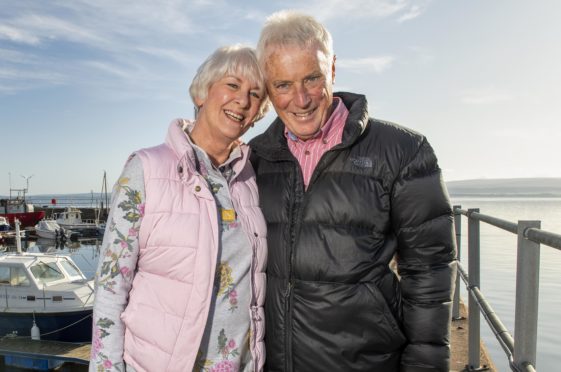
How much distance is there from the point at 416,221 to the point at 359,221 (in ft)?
0.81

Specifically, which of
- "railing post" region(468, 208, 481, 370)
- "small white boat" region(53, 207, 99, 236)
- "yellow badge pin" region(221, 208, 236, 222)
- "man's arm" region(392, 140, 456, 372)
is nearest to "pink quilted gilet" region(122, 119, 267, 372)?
"yellow badge pin" region(221, 208, 236, 222)

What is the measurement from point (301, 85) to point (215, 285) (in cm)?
102

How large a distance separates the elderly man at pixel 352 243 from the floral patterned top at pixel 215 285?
186mm

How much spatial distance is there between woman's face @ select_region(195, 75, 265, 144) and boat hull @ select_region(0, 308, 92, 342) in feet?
33.5

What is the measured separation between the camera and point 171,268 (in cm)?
188

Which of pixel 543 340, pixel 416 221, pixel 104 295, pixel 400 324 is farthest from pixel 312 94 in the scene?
pixel 543 340

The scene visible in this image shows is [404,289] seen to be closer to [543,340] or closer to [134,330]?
[134,330]

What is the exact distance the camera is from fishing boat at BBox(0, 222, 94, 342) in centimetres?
1080

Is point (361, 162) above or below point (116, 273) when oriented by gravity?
above

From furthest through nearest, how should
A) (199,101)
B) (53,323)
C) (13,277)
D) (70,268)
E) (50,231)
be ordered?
(50,231) → (70,268) → (13,277) → (53,323) → (199,101)

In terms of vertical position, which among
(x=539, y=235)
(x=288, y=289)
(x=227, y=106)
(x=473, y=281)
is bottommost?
(x=473, y=281)

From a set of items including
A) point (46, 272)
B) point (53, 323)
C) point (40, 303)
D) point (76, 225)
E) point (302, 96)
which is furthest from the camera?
point (76, 225)

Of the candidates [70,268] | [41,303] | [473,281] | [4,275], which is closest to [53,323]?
[41,303]

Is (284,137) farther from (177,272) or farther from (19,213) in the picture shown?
(19,213)
